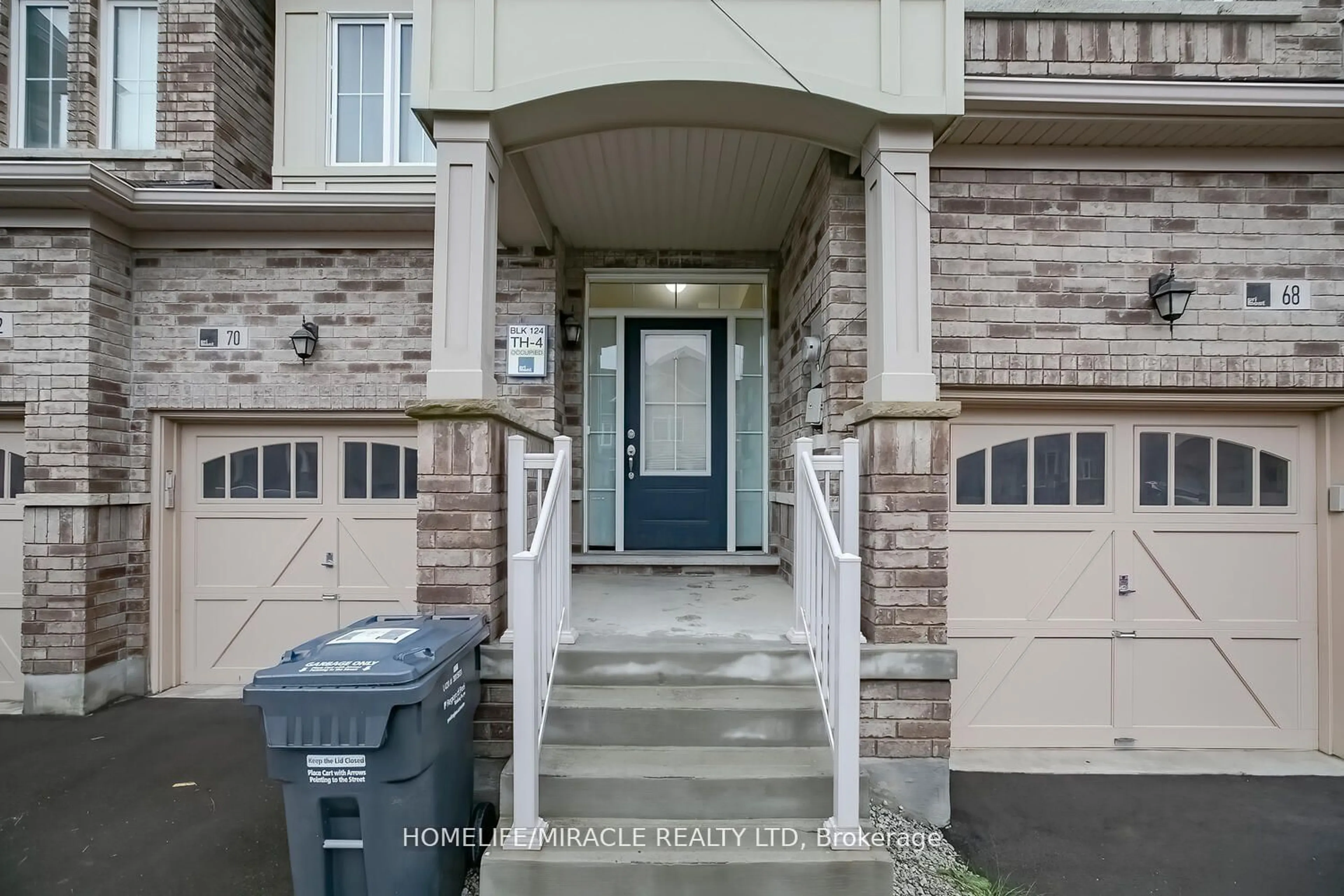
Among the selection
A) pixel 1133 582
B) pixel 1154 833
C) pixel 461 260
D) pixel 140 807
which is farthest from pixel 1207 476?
pixel 140 807

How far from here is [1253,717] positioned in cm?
383

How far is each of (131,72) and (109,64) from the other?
15cm

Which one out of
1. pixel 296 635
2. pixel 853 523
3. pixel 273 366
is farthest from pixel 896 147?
pixel 296 635

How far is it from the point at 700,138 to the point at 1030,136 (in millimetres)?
1699

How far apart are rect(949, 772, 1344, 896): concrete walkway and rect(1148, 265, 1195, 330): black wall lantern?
2347mm

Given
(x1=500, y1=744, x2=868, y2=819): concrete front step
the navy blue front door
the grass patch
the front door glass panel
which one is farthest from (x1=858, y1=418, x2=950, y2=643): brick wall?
the front door glass panel

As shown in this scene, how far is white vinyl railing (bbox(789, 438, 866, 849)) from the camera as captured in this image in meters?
2.37

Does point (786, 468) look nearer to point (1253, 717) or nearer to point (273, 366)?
point (1253, 717)

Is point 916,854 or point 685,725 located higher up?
point 685,725

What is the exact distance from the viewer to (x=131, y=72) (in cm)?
516

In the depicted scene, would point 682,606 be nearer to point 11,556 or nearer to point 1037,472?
point 1037,472

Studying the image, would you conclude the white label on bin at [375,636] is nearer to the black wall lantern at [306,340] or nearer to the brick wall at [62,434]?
the black wall lantern at [306,340]

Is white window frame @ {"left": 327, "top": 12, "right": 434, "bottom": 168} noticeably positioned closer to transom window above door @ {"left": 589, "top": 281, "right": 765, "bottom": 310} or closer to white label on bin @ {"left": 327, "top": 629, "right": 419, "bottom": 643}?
transom window above door @ {"left": 589, "top": 281, "right": 765, "bottom": 310}

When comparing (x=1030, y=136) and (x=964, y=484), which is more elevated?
(x=1030, y=136)
